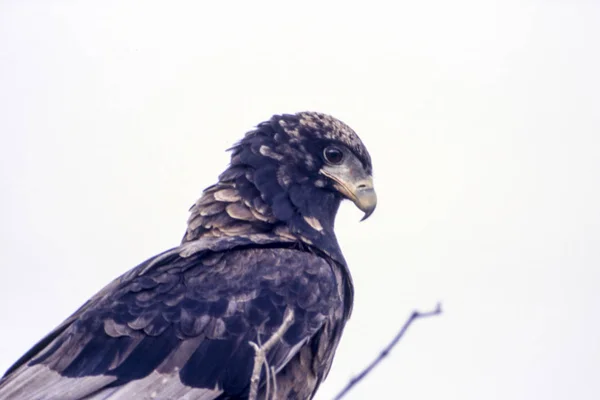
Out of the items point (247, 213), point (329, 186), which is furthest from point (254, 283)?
point (329, 186)

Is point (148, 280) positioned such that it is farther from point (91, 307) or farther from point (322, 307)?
point (322, 307)

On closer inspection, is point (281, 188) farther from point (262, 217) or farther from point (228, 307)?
point (228, 307)

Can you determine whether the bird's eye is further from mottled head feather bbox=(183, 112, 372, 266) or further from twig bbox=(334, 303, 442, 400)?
twig bbox=(334, 303, 442, 400)

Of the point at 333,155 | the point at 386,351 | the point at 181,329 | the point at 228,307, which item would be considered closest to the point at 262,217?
the point at 333,155

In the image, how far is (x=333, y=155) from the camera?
649 centimetres

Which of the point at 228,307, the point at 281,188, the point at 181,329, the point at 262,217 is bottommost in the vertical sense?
the point at 181,329

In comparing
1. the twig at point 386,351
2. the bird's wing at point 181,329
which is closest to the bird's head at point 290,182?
the bird's wing at point 181,329

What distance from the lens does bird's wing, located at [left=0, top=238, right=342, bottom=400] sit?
204 inches

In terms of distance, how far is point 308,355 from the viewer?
551 centimetres

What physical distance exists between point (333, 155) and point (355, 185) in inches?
10.1

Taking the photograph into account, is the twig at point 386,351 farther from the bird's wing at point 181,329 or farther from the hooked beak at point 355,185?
the hooked beak at point 355,185

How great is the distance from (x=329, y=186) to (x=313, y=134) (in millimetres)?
373

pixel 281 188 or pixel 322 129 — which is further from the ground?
pixel 322 129

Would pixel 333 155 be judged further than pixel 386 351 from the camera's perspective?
Yes
